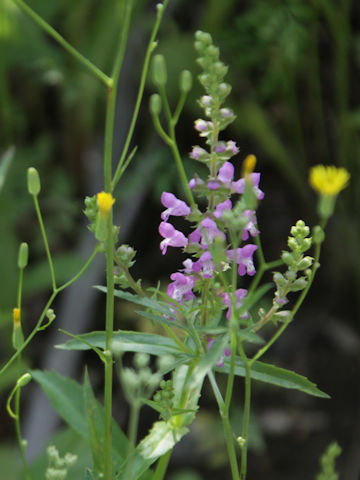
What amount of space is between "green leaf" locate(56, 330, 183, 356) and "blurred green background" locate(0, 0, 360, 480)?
4.00 feet

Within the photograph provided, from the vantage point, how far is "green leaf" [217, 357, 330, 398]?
800mm

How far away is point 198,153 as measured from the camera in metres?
0.79

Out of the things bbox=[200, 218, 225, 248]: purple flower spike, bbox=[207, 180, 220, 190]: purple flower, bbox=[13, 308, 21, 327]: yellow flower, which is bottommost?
bbox=[13, 308, 21, 327]: yellow flower

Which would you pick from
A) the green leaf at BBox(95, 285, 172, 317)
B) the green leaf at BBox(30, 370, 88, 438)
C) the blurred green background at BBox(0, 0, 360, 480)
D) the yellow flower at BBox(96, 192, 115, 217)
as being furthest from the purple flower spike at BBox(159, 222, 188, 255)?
the blurred green background at BBox(0, 0, 360, 480)

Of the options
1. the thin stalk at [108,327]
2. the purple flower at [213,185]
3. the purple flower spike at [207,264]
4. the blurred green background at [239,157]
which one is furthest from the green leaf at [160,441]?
the blurred green background at [239,157]

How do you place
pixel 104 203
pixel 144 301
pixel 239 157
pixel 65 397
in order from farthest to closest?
pixel 239 157
pixel 65 397
pixel 144 301
pixel 104 203

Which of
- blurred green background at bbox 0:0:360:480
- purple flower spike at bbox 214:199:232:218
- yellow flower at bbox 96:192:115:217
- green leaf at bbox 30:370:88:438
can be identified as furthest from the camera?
blurred green background at bbox 0:0:360:480

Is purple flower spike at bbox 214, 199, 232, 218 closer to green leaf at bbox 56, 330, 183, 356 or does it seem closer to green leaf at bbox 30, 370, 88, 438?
green leaf at bbox 56, 330, 183, 356

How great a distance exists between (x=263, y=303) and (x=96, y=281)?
59 cm

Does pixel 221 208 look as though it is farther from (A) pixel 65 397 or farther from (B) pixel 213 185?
(A) pixel 65 397

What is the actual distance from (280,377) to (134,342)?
0.64ft

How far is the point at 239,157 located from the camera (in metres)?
2.48

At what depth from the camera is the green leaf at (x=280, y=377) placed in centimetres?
80

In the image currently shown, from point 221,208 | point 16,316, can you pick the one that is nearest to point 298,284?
point 221,208
